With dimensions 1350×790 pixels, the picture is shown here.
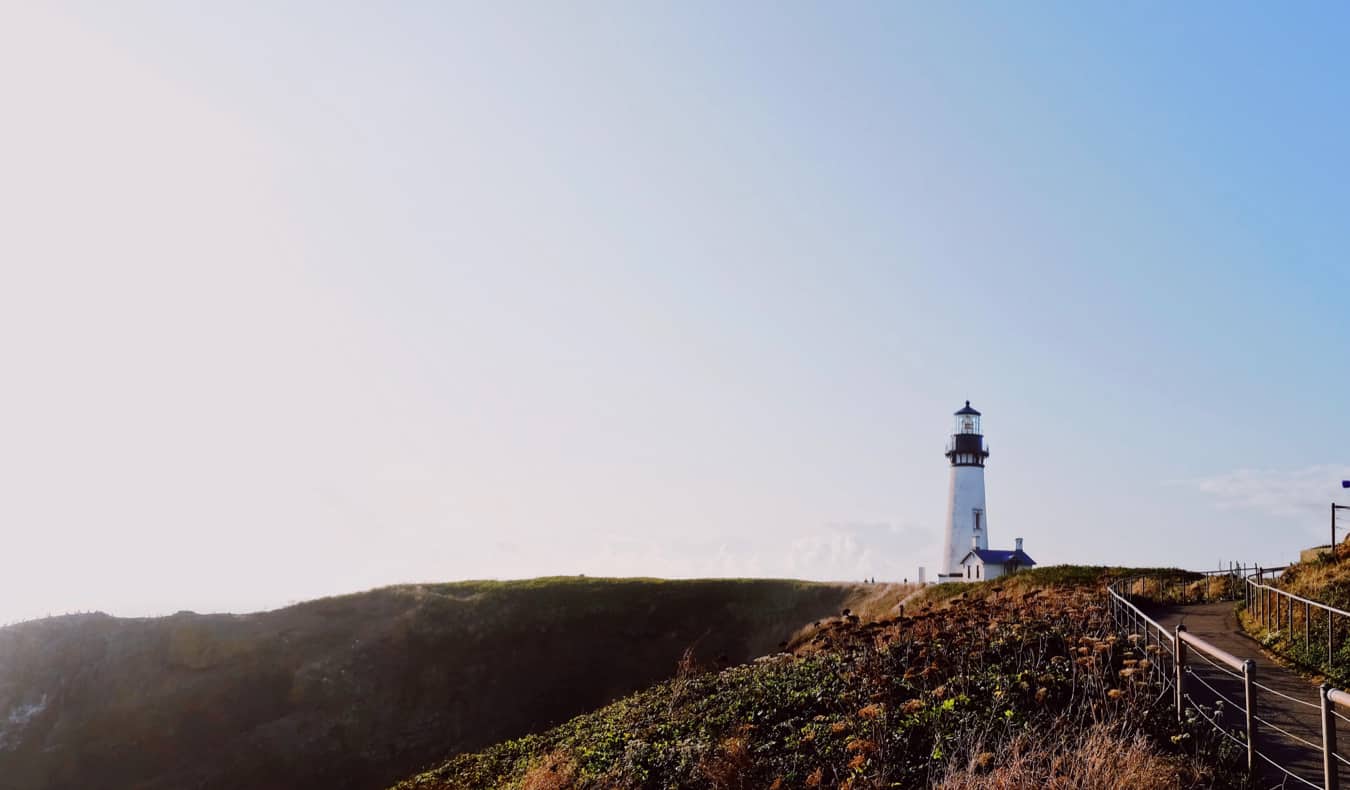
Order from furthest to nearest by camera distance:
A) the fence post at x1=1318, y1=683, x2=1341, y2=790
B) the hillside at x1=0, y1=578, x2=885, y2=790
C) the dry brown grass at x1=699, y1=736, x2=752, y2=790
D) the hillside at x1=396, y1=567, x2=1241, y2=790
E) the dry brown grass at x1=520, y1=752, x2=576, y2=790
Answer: the hillside at x1=0, y1=578, x2=885, y2=790, the dry brown grass at x1=520, y1=752, x2=576, y2=790, the dry brown grass at x1=699, y1=736, x2=752, y2=790, the hillside at x1=396, y1=567, x2=1241, y2=790, the fence post at x1=1318, y1=683, x2=1341, y2=790

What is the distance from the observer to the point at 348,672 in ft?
123

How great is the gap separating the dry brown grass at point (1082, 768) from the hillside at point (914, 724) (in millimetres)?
23

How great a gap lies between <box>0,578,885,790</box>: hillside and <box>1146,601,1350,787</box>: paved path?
19841 mm

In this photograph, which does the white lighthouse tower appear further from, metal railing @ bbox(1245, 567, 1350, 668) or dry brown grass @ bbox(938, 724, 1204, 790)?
dry brown grass @ bbox(938, 724, 1204, 790)

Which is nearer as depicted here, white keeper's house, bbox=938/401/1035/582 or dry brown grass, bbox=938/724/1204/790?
dry brown grass, bbox=938/724/1204/790

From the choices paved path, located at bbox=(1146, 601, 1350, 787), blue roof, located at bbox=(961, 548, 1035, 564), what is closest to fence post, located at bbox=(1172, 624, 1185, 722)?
paved path, located at bbox=(1146, 601, 1350, 787)

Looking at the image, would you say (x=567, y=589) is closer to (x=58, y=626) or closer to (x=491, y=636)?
(x=491, y=636)

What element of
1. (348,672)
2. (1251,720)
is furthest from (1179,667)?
(348,672)

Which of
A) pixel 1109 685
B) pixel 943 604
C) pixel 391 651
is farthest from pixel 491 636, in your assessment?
pixel 1109 685

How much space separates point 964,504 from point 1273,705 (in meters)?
46.0

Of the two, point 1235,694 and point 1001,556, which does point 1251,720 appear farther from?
point 1001,556

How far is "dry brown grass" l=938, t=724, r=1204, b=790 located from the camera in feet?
32.8

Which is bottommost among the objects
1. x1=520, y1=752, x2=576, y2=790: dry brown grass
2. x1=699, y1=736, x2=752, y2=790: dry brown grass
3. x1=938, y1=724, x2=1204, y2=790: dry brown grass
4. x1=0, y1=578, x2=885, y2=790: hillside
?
x1=0, y1=578, x2=885, y2=790: hillside

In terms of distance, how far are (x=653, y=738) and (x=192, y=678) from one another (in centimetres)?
2853
